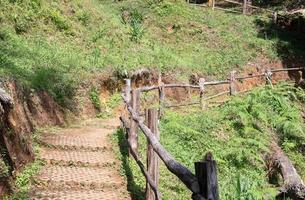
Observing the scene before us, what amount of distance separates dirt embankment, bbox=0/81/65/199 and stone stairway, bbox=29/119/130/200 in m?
0.46

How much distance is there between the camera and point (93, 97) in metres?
14.1

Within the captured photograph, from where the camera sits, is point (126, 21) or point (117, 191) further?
point (126, 21)

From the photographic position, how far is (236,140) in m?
11.1

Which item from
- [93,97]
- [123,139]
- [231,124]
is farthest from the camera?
[93,97]

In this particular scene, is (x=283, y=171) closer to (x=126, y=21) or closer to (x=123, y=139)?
(x=123, y=139)

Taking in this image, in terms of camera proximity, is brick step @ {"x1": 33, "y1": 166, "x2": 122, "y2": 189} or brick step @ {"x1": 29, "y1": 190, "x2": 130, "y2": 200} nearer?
brick step @ {"x1": 29, "y1": 190, "x2": 130, "y2": 200}

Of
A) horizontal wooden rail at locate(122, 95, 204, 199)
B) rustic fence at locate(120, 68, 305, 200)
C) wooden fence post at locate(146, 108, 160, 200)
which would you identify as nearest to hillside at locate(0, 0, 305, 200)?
rustic fence at locate(120, 68, 305, 200)

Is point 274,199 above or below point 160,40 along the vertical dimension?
below

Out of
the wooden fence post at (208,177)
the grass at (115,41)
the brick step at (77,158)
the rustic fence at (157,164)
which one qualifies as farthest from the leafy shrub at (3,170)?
the wooden fence post at (208,177)

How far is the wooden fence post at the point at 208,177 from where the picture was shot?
3.89 metres

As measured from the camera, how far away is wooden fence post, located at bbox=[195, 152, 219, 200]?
3.89 m

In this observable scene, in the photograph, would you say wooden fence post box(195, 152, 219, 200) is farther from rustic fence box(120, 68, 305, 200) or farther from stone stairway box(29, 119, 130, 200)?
stone stairway box(29, 119, 130, 200)

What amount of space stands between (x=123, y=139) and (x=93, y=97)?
3571 millimetres

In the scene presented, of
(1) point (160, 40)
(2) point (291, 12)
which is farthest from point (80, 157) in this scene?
(2) point (291, 12)
